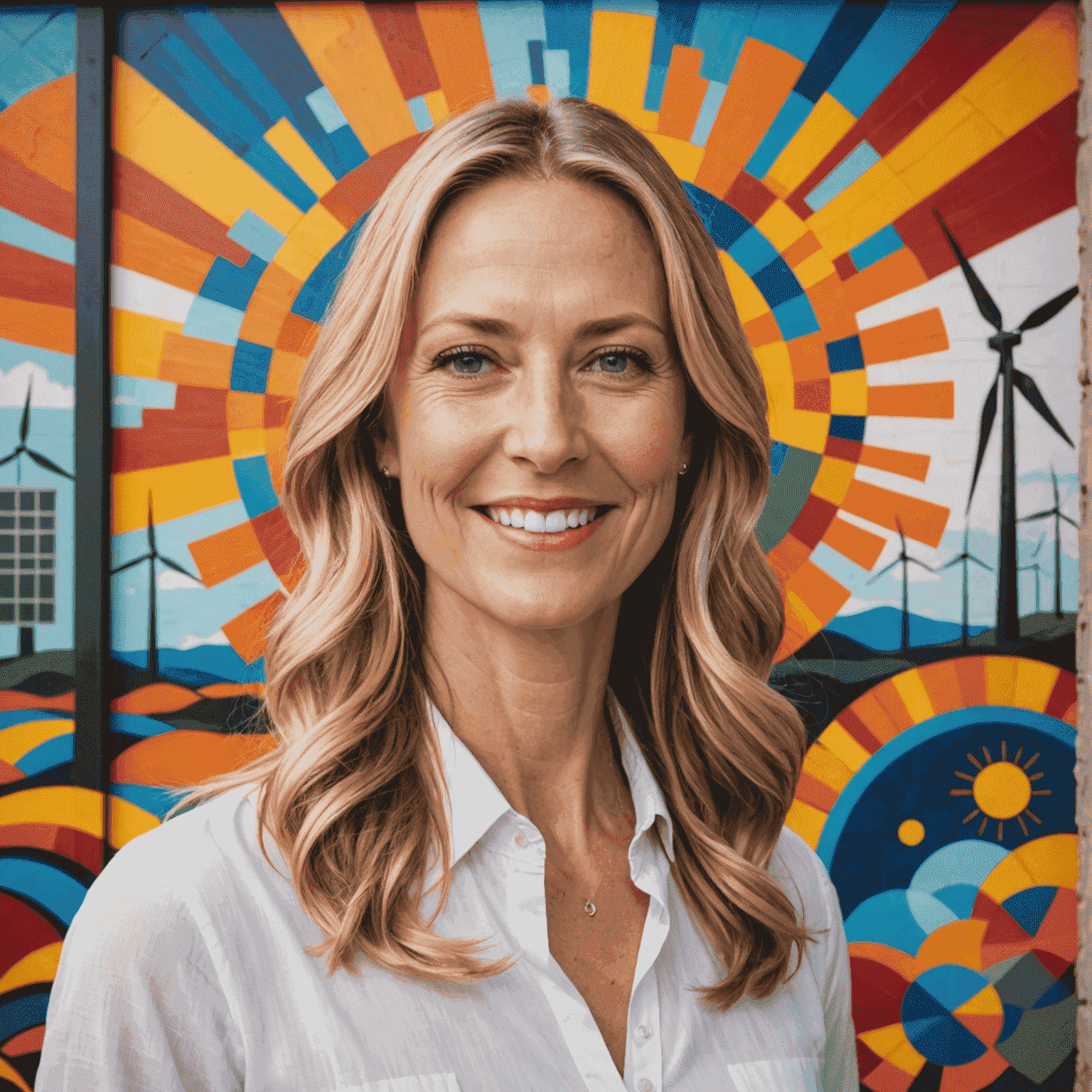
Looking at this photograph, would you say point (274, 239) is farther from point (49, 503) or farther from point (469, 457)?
point (469, 457)

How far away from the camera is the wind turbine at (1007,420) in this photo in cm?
223

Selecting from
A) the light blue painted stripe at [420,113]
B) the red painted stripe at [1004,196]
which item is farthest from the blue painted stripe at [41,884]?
the red painted stripe at [1004,196]

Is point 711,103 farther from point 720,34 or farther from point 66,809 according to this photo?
point 66,809

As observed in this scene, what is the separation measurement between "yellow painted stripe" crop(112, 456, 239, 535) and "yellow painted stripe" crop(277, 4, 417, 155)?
3.06 feet

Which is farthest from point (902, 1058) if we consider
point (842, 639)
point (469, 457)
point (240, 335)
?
point (240, 335)

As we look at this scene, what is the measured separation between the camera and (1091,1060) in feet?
6.86

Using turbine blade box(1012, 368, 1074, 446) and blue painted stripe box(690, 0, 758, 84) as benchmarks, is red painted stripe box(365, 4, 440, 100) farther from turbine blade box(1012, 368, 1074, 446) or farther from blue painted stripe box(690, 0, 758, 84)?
turbine blade box(1012, 368, 1074, 446)

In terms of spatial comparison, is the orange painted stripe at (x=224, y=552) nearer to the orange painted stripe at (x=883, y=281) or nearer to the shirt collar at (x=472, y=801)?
the shirt collar at (x=472, y=801)


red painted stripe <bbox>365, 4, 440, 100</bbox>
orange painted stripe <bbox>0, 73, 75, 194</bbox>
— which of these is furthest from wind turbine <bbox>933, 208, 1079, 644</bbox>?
orange painted stripe <bbox>0, 73, 75, 194</bbox>

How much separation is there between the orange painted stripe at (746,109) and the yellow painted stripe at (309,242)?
1013 millimetres

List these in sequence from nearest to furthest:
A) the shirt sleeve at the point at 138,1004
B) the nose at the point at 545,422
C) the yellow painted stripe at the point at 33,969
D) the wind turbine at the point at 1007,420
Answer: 1. the shirt sleeve at the point at 138,1004
2. the nose at the point at 545,422
3. the yellow painted stripe at the point at 33,969
4. the wind turbine at the point at 1007,420

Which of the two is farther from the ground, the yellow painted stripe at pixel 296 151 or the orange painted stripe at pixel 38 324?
the yellow painted stripe at pixel 296 151

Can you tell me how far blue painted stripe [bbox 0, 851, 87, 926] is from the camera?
2.12m

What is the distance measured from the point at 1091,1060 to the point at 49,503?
3017 millimetres
